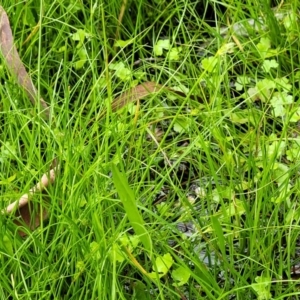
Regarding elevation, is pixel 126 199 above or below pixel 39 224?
above

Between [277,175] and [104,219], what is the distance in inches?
14.3

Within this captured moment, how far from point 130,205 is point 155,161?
0.96ft

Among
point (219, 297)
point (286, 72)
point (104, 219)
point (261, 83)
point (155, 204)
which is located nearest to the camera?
point (219, 297)

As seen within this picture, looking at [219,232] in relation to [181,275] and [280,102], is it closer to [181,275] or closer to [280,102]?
[181,275]

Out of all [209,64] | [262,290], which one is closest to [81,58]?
[209,64]

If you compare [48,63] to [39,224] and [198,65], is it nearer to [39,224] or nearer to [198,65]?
[198,65]

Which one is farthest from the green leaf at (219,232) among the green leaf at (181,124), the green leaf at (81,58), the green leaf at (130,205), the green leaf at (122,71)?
the green leaf at (81,58)

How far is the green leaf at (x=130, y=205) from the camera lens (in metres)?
1.39

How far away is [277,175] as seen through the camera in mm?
1581

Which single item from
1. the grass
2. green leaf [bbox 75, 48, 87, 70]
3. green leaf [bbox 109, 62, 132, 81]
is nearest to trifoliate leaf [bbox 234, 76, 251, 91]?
the grass

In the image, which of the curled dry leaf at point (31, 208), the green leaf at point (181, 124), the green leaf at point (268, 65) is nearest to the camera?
the curled dry leaf at point (31, 208)

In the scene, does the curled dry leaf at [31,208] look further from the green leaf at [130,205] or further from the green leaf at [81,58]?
the green leaf at [81,58]

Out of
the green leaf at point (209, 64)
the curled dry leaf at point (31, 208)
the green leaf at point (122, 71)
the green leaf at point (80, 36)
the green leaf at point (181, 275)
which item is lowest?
the green leaf at point (181, 275)

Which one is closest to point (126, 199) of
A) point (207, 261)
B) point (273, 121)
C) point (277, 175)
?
point (207, 261)
